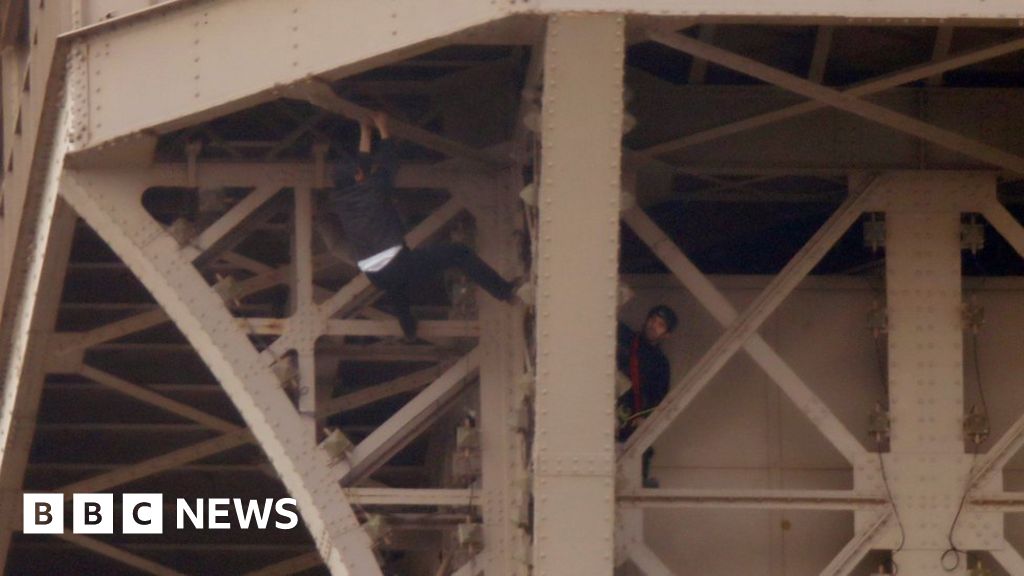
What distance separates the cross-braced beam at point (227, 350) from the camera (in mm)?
21062

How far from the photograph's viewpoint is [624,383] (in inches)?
800

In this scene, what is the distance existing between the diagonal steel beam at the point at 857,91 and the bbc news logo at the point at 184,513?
27.0 ft

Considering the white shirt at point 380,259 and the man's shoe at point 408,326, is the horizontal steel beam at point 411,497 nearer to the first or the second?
the man's shoe at point 408,326

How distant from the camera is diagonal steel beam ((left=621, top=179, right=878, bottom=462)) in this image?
21.3 metres

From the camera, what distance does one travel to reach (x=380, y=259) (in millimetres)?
21344

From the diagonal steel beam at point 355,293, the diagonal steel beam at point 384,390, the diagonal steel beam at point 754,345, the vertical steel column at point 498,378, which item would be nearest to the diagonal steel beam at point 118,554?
the diagonal steel beam at point 384,390

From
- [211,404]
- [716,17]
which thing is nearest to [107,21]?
[716,17]

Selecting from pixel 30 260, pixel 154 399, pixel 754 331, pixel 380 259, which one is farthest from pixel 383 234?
pixel 154 399

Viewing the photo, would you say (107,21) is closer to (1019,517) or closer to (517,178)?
(517,178)

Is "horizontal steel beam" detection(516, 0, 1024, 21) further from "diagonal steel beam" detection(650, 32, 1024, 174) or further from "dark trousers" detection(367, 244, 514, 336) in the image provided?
"dark trousers" detection(367, 244, 514, 336)

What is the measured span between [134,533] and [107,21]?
9.61 meters

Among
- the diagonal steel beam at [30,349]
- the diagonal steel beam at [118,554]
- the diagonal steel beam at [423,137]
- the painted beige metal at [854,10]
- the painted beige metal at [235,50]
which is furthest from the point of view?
the diagonal steel beam at [118,554]

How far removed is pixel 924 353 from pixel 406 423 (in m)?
4.05

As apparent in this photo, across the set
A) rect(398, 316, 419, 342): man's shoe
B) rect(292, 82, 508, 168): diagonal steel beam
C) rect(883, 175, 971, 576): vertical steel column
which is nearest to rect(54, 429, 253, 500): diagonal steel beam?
rect(398, 316, 419, 342): man's shoe
